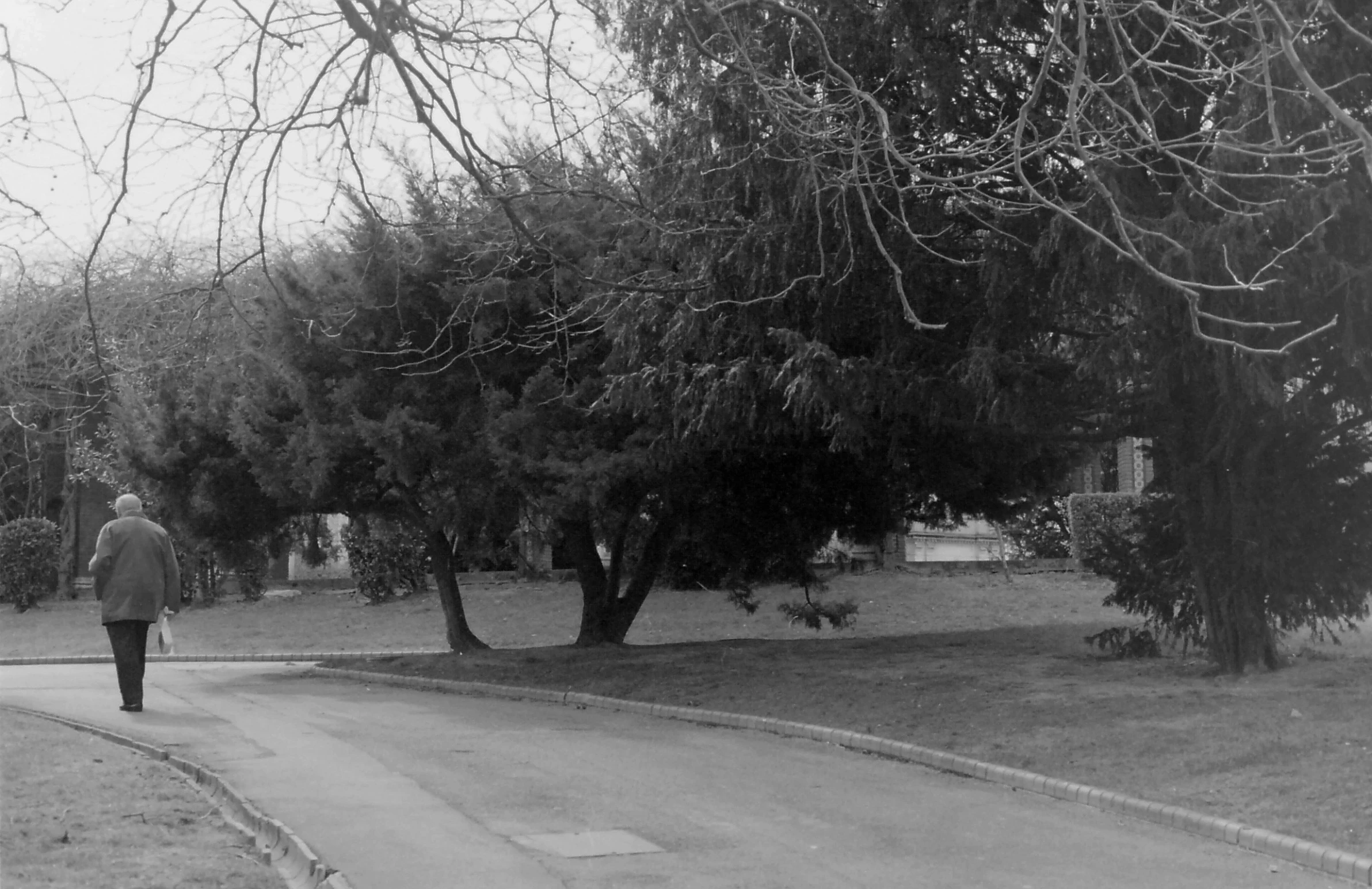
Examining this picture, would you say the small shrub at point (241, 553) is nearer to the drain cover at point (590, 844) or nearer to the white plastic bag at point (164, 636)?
the white plastic bag at point (164, 636)

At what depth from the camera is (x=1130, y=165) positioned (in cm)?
1180

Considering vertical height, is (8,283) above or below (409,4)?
above

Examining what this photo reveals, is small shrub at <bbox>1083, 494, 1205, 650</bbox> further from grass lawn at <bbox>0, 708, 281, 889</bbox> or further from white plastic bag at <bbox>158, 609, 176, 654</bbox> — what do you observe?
grass lawn at <bbox>0, 708, 281, 889</bbox>

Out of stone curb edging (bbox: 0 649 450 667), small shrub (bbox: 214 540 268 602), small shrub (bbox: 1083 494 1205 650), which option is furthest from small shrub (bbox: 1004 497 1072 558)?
Answer: small shrub (bbox: 214 540 268 602)

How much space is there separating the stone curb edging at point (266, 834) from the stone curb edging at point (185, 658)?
42.1ft

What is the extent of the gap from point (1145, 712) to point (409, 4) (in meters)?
8.03

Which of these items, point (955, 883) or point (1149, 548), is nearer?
point (955, 883)

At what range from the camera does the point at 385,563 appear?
3102cm

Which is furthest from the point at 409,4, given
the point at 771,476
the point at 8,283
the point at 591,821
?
the point at 8,283

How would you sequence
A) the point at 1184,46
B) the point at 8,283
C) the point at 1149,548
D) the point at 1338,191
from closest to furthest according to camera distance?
the point at 1338,191, the point at 1184,46, the point at 1149,548, the point at 8,283

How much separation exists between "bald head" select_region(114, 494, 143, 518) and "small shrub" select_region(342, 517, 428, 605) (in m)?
16.6

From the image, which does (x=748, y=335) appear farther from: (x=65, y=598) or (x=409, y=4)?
(x=65, y=598)

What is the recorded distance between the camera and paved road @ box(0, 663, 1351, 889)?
7.39 m

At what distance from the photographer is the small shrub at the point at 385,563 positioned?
30812mm
